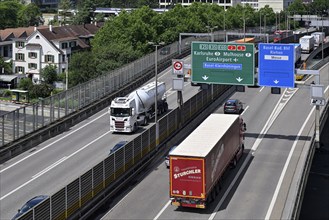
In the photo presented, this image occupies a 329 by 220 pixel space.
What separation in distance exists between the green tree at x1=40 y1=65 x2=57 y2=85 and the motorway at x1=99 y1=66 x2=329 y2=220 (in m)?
55.9

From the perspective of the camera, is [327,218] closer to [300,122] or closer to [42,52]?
[300,122]

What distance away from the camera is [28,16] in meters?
189

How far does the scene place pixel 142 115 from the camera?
1971 inches

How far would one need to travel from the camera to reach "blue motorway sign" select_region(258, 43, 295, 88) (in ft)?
144

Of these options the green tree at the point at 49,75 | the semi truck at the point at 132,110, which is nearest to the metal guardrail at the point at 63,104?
the semi truck at the point at 132,110

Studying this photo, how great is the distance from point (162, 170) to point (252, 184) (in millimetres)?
6011

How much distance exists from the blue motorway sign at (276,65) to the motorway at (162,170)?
447 cm

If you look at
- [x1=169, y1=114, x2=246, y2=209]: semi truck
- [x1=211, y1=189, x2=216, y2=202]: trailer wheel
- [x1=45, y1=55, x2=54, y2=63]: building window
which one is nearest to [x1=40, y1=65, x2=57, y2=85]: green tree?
→ [x1=45, y1=55, x2=54, y2=63]: building window

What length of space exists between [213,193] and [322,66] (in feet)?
211

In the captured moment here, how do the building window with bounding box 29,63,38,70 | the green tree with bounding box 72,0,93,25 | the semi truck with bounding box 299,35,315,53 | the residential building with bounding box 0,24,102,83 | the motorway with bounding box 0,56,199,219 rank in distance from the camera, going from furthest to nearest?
the green tree with bounding box 72,0,93,25 < the semi truck with bounding box 299,35,315,53 < the building window with bounding box 29,63,38,70 < the residential building with bounding box 0,24,102,83 < the motorway with bounding box 0,56,199,219

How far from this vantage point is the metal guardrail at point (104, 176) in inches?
974

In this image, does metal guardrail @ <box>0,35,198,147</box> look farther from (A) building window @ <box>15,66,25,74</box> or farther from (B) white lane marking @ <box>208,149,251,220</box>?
(A) building window @ <box>15,66,25,74</box>

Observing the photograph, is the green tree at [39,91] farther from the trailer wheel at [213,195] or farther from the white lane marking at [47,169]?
the trailer wheel at [213,195]

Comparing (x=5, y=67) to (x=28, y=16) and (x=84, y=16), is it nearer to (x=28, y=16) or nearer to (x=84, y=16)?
(x=84, y=16)
